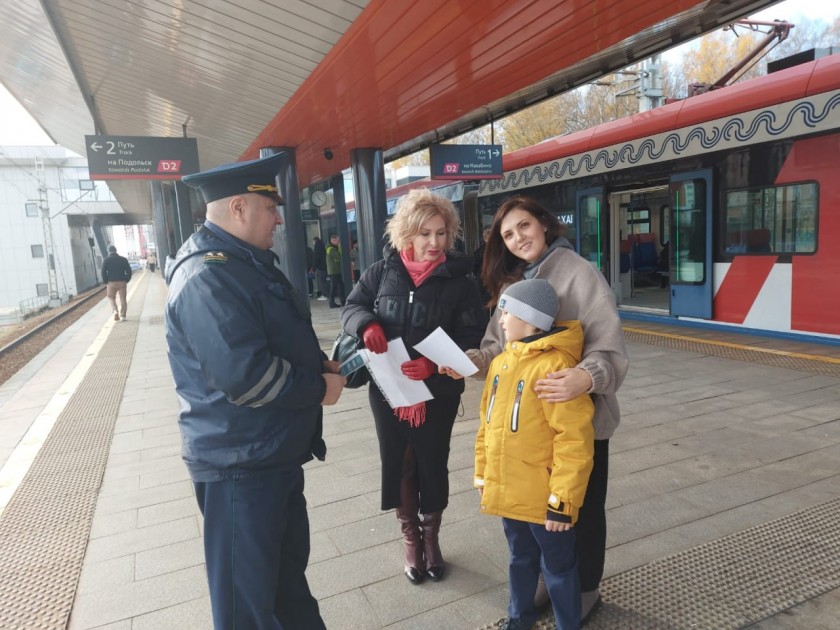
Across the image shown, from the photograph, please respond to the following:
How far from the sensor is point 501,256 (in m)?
2.44

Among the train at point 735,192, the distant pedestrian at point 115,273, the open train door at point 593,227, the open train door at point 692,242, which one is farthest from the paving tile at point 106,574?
the distant pedestrian at point 115,273

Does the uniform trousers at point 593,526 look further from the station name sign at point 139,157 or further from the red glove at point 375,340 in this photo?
the station name sign at point 139,157

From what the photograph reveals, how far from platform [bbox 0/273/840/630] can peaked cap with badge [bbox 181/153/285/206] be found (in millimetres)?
1835

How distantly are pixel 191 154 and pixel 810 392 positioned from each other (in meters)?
8.13

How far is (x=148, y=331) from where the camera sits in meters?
11.6

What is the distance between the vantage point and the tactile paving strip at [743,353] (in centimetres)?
589

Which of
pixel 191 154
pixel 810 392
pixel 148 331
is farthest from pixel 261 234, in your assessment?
pixel 148 331

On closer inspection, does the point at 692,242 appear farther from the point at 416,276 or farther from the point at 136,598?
the point at 136,598

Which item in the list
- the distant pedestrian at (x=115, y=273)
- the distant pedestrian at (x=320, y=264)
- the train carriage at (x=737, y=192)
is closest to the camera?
the train carriage at (x=737, y=192)

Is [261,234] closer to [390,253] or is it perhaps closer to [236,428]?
[236,428]

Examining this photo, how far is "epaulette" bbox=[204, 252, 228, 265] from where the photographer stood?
5.53 ft

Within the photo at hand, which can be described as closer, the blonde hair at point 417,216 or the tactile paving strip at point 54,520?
the blonde hair at point 417,216

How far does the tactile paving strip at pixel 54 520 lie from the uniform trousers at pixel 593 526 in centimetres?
229

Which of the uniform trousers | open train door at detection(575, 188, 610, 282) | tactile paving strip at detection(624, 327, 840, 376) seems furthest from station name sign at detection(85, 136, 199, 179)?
the uniform trousers
